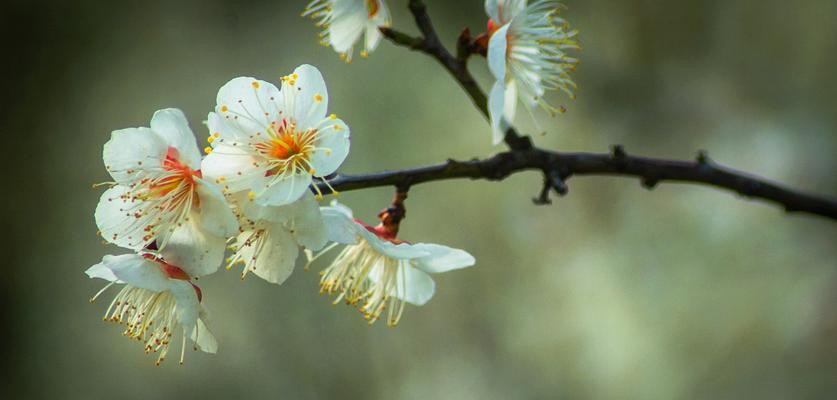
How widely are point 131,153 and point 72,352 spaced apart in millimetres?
1774

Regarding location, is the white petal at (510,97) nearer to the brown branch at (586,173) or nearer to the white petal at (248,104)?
the brown branch at (586,173)

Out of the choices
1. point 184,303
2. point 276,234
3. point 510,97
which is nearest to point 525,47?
point 510,97

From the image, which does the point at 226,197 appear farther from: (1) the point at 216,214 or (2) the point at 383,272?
(2) the point at 383,272

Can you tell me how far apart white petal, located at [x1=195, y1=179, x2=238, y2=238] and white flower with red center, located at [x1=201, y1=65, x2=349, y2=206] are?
2cm

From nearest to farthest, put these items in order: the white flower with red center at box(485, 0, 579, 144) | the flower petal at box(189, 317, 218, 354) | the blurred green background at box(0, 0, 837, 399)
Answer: the flower petal at box(189, 317, 218, 354), the white flower with red center at box(485, 0, 579, 144), the blurred green background at box(0, 0, 837, 399)

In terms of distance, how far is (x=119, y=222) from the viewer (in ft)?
2.48

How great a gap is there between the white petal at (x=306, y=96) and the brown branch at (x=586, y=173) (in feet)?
0.22

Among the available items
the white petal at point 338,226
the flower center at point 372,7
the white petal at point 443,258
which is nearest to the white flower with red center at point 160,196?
the white petal at point 338,226

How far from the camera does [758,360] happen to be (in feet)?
6.15

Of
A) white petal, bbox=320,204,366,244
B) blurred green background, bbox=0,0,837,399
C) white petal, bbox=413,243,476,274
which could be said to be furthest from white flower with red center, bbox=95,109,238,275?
blurred green background, bbox=0,0,837,399

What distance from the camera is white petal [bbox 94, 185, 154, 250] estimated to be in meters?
0.75

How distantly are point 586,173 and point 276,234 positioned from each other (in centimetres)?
36

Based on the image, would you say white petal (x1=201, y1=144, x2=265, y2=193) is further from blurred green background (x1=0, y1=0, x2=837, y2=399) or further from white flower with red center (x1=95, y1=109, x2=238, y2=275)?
blurred green background (x1=0, y1=0, x2=837, y2=399)

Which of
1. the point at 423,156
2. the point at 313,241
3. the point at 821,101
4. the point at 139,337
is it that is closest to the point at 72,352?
the point at 423,156
